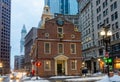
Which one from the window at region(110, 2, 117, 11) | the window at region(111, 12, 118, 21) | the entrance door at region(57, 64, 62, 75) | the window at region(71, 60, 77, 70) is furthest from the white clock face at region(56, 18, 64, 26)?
the window at region(110, 2, 117, 11)

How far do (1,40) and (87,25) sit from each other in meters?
100

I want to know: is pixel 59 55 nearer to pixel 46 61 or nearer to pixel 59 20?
pixel 46 61

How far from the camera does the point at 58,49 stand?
195ft

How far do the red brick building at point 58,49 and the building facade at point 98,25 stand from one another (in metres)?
16.4

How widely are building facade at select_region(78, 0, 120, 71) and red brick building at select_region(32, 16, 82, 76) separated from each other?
1643 cm

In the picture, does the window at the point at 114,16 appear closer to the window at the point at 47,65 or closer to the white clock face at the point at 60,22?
the white clock face at the point at 60,22

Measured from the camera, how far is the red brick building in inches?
2280

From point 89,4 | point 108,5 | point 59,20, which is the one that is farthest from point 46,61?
point 89,4

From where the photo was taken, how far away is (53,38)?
59.2m

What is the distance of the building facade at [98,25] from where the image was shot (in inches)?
2944

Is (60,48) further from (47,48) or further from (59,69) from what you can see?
(59,69)

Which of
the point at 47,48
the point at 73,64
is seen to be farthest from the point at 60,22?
the point at 73,64

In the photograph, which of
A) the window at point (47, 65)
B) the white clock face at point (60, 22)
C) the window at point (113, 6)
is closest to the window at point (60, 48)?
the window at point (47, 65)

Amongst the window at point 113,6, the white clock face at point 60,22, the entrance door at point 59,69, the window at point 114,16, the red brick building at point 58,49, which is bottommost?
the entrance door at point 59,69
